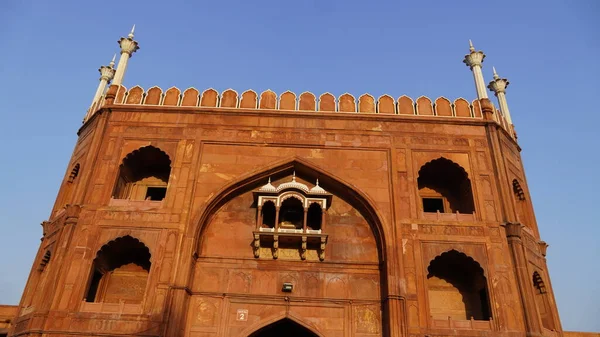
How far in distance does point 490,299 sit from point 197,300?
6.53 m

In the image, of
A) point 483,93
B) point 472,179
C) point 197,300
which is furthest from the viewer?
point 483,93

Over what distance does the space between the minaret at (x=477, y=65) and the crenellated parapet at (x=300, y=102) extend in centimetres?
71

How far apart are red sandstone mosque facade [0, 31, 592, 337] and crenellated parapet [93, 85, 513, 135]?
0.16ft

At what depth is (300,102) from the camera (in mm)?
12992

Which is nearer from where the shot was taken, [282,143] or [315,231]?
[315,231]

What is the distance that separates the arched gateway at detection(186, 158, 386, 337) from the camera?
10375 millimetres

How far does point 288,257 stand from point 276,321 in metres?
1.53

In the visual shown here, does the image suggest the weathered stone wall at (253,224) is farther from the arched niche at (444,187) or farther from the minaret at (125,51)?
the minaret at (125,51)

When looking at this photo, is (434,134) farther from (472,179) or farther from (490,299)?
(490,299)

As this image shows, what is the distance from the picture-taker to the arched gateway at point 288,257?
10375mm

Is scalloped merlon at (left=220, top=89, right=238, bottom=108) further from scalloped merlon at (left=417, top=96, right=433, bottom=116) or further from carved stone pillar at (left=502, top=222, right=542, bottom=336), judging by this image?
carved stone pillar at (left=502, top=222, right=542, bottom=336)

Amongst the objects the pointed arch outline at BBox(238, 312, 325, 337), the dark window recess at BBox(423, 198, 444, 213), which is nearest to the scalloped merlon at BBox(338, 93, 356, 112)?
the dark window recess at BBox(423, 198, 444, 213)

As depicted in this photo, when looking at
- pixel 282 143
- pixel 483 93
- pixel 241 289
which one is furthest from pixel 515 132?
pixel 241 289

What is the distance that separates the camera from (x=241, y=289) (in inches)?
418
